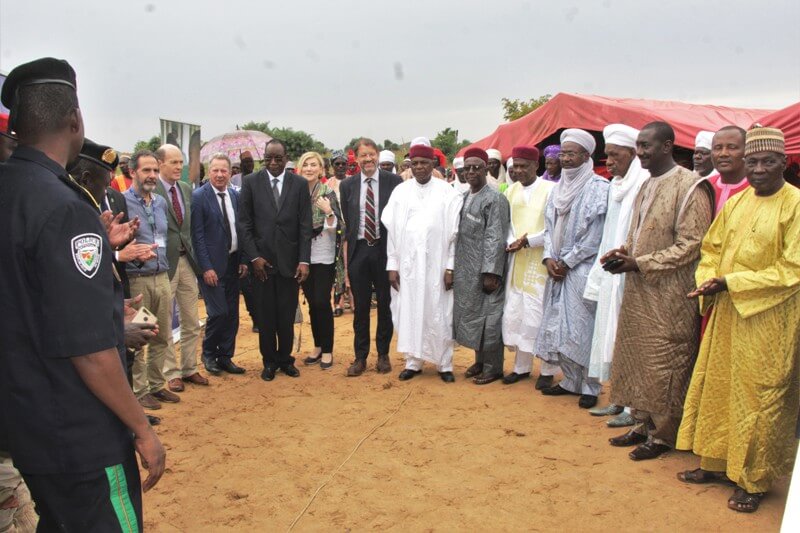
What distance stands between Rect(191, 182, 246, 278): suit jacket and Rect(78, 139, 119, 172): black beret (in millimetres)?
2978

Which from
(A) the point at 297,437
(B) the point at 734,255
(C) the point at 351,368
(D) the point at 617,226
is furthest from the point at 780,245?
(C) the point at 351,368

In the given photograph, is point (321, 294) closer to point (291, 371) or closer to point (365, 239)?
point (365, 239)

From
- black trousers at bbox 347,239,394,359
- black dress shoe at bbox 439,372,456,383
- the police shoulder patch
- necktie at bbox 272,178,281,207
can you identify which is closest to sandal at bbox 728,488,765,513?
black dress shoe at bbox 439,372,456,383

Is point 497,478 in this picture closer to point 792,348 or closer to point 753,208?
point 792,348

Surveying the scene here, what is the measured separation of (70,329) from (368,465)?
2.90 metres

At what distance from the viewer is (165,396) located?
19.2ft

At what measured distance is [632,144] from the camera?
16.9ft

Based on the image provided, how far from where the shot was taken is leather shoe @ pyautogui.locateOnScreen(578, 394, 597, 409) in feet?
18.2

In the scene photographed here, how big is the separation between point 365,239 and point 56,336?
192 inches

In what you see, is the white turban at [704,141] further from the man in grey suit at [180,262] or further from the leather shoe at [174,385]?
the leather shoe at [174,385]

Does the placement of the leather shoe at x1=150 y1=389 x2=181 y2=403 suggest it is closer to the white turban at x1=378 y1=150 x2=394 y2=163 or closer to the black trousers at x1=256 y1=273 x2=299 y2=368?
the black trousers at x1=256 y1=273 x2=299 y2=368

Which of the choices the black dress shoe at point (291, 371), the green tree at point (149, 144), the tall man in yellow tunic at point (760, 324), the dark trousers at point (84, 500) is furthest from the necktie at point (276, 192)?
the green tree at point (149, 144)

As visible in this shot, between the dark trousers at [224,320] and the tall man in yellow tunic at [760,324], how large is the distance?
4.49 m

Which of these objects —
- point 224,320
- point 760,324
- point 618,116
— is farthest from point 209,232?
point 618,116
